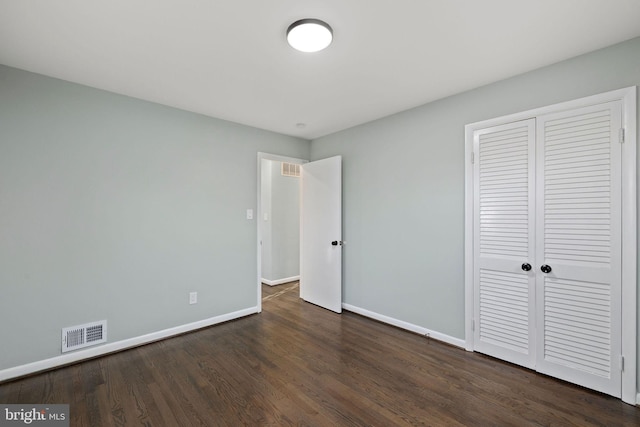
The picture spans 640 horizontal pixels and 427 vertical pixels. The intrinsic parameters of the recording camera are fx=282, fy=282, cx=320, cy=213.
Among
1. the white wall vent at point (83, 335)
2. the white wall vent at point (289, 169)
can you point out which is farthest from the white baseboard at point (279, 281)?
the white wall vent at point (83, 335)

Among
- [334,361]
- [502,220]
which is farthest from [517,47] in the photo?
[334,361]

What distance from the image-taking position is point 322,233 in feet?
13.1

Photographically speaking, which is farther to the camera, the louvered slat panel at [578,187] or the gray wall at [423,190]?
the gray wall at [423,190]

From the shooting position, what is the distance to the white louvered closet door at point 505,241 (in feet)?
7.68

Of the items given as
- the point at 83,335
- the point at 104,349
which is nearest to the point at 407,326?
the point at 104,349

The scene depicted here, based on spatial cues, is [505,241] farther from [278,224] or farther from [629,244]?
[278,224]

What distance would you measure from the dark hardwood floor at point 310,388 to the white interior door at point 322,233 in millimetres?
1014

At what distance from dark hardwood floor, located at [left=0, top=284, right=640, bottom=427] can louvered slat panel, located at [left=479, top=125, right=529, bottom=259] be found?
1.05 meters

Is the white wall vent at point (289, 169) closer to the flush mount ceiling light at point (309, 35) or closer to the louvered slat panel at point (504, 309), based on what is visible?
the flush mount ceiling light at point (309, 35)

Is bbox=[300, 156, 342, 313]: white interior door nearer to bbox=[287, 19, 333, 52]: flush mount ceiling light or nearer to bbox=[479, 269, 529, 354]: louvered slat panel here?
bbox=[479, 269, 529, 354]: louvered slat panel

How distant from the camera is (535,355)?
90.7 inches

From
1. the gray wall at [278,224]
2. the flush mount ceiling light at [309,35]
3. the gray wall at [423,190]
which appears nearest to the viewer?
the flush mount ceiling light at [309,35]

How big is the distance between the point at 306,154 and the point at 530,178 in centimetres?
293

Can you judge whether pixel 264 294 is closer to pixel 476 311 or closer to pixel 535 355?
pixel 476 311
